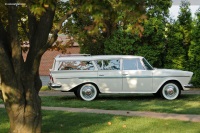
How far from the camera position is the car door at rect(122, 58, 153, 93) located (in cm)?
1572

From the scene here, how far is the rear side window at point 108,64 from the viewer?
1591cm

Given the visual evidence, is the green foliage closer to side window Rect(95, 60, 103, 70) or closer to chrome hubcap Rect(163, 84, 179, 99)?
side window Rect(95, 60, 103, 70)

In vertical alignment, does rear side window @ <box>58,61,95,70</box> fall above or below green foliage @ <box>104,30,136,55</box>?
below

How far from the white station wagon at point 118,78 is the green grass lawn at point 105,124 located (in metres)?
4.39

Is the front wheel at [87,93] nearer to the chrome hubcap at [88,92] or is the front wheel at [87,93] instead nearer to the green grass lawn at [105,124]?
the chrome hubcap at [88,92]

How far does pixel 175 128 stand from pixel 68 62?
7585 millimetres

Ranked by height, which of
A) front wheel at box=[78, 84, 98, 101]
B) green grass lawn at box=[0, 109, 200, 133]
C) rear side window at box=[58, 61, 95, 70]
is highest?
rear side window at box=[58, 61, 95, 70]

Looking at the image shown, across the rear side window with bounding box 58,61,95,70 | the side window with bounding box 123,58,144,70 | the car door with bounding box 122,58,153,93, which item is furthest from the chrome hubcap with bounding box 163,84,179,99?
the rear side window with bounding box 58,61,95,70

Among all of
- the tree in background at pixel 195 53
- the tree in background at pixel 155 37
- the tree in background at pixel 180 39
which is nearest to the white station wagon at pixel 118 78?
the tree in background at pixel 195 53

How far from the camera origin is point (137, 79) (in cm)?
1573

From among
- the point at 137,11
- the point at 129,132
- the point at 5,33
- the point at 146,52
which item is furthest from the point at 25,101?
the point at 146,52

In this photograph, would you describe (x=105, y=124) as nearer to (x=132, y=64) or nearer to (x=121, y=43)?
(x=132, y=64)

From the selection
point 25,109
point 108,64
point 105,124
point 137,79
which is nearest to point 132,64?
point 137,79

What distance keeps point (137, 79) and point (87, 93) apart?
6.58ft
